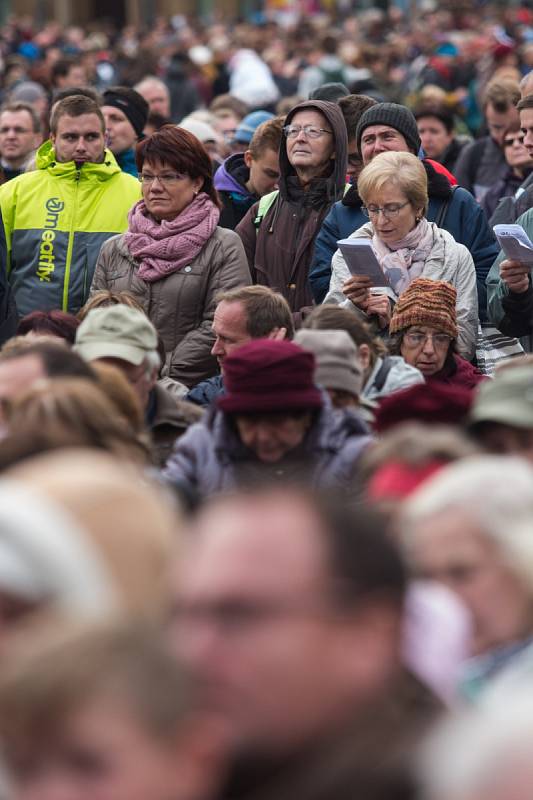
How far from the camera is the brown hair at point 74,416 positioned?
449 centimetres

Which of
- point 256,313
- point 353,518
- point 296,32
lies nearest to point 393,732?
point 353,518

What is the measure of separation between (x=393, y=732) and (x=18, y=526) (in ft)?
2.37

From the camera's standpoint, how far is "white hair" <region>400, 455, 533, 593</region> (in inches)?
136

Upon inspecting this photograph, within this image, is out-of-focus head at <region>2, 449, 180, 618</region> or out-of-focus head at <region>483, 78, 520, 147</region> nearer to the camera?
out-of-focus head at <region>2, 449, 180, 618</region>

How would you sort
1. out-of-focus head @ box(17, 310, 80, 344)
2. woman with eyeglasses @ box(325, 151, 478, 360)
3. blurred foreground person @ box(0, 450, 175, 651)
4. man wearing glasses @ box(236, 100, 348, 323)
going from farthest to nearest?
man wearing glasses @ box(236, 100, 348, 323)
woman with eyeglasses @ box(325, 151, 478, 360)
out-of-focus head @ box(17, 310, 80, 344)
blurred foreground person @ box(0, 450, 175, 651)

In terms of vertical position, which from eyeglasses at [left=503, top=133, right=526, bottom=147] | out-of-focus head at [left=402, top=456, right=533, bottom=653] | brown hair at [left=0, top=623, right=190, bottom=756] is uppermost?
brown hair at [left=0, top=623, right=190, bottom=756]

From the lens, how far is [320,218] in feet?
28.3

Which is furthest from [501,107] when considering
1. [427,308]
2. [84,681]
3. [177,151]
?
[84,681]

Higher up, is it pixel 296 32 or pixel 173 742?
pixel 173 742

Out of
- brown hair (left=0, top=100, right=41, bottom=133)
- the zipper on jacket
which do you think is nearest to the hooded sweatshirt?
the zipper on jacket

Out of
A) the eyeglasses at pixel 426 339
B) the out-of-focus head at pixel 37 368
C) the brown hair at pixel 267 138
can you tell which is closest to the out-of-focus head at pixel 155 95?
the brown hair at pixel 267 138

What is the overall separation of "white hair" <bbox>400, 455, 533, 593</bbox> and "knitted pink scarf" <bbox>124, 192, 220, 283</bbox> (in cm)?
468

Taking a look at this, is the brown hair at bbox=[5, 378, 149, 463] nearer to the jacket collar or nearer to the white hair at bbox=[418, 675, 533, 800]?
the white hair at bbox=[418, 675, 533, 800]

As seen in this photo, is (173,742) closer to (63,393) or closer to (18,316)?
(63,393)
